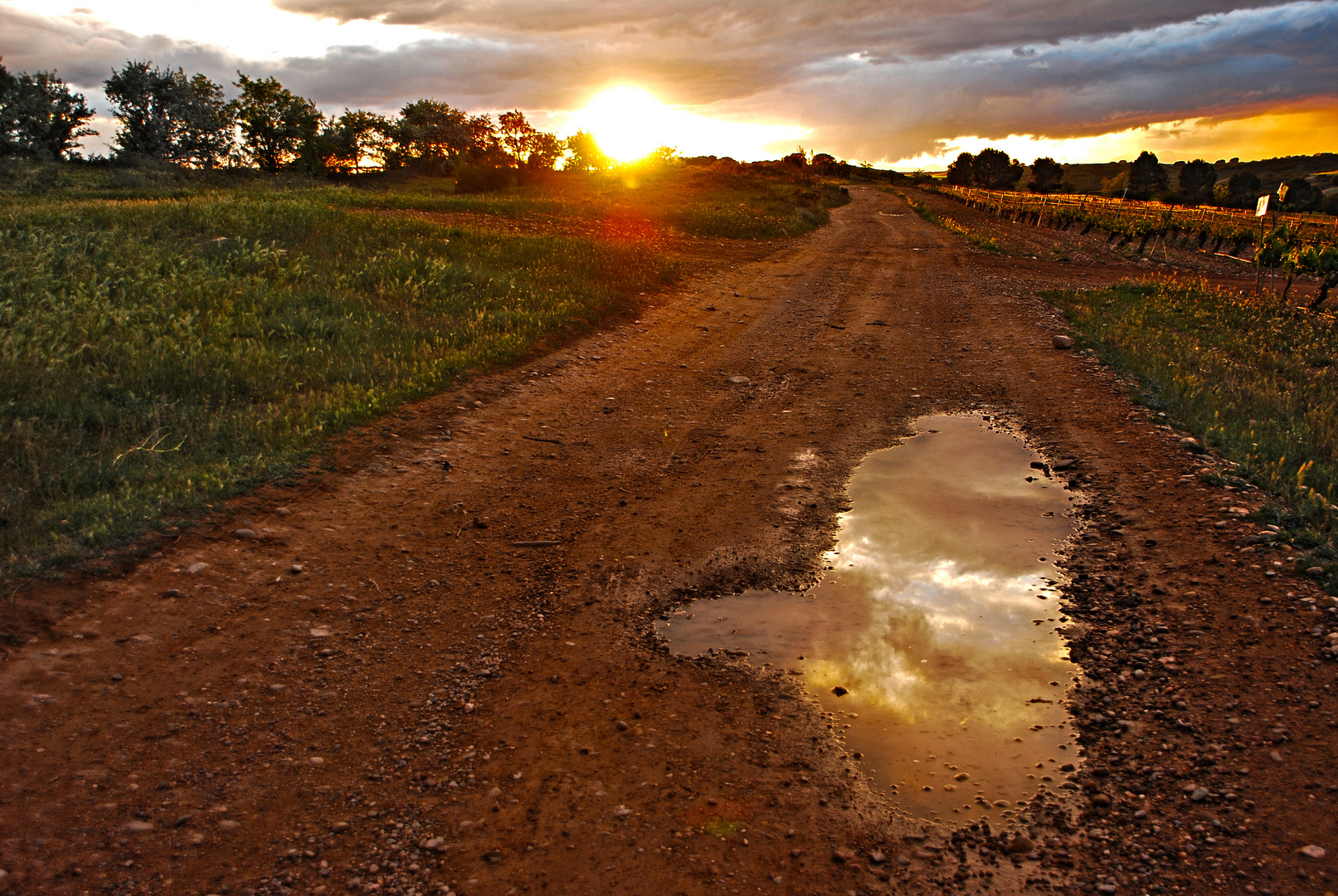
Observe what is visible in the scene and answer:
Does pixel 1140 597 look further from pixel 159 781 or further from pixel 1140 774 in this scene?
pixel 159 781

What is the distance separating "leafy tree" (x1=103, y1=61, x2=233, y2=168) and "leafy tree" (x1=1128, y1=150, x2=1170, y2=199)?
121470 millimetres

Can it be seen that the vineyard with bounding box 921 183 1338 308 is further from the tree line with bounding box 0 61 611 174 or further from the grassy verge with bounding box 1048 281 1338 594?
the tree line with bounding box 0 61 611 174

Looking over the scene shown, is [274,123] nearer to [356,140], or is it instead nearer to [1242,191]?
[356,140]

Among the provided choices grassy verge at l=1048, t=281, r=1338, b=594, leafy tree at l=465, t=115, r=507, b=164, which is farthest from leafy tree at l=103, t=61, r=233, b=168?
grassy verge at l=1048, t=281, r=1338, b=594

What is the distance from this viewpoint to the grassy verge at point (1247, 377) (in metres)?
5.66

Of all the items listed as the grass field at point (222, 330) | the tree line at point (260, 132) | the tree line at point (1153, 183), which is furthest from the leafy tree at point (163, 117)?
the tree line at point (1153, 183)

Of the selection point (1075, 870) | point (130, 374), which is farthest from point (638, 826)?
point (130, 374)

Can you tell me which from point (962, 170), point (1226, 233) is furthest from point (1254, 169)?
point (1226, 233)

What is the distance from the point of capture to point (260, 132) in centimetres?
6181

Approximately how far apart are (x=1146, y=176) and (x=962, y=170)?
2982 cm

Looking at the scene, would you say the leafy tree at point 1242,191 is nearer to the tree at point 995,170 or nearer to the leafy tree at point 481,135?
the tree at point 995,170

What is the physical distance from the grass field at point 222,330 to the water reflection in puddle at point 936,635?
155 inches

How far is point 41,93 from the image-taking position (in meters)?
39.6

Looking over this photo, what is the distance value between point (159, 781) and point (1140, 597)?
5303mm
